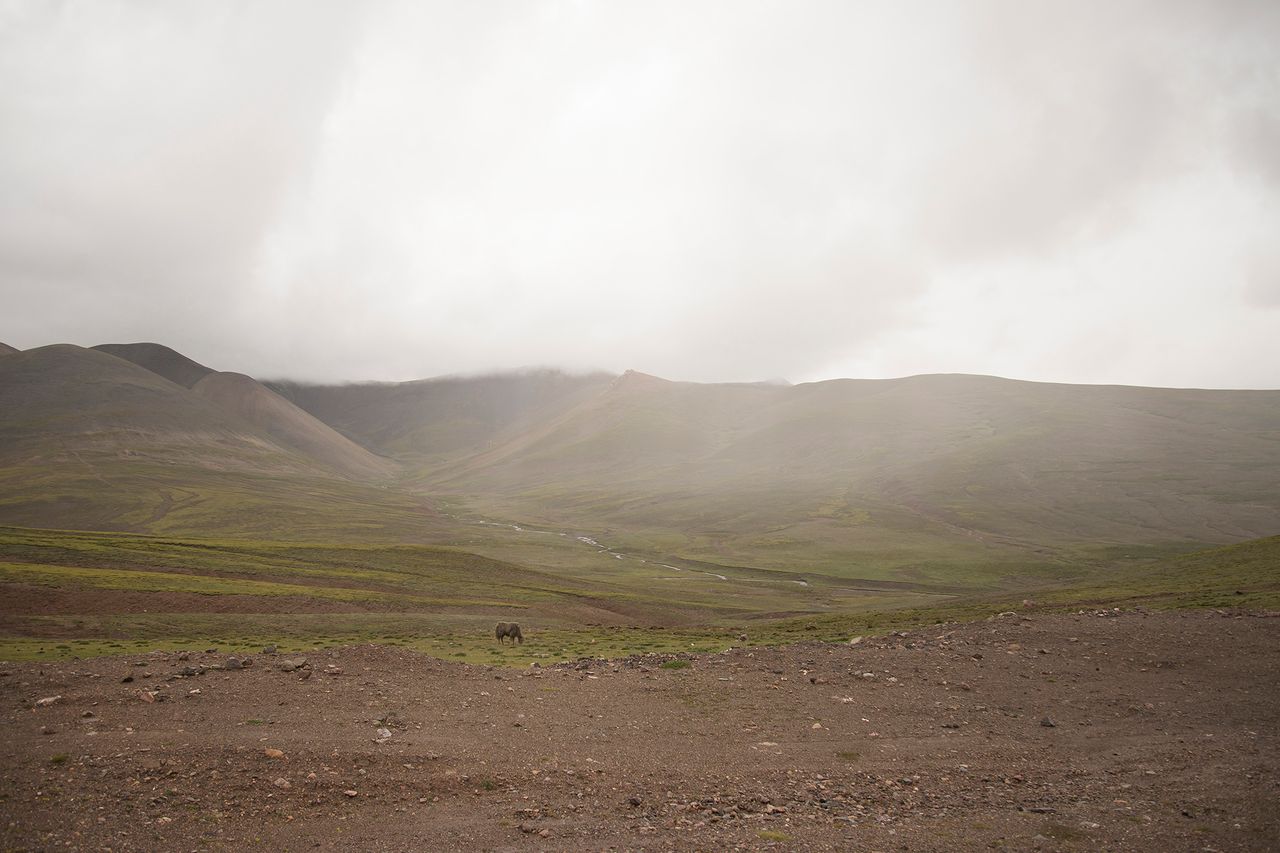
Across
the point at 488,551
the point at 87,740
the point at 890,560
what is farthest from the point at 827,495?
the point at 87,740

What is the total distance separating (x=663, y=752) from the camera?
52.1ft

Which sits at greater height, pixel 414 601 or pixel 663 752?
pixel 663 752

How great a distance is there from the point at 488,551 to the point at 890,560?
68.3 metres

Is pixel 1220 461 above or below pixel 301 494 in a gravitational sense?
above

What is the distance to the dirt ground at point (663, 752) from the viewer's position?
455 inches

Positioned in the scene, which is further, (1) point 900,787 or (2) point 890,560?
(2) point 890,560

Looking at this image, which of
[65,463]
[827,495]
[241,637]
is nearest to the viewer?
[241,637]

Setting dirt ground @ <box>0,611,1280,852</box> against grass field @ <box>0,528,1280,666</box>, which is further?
grass field @ <box>0,528,1280,666</box>

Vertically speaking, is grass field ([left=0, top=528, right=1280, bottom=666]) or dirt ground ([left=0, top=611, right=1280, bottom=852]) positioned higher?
dirt ground ([left=0, top=611, right=1280, bottom=852])

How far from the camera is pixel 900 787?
14.0 m

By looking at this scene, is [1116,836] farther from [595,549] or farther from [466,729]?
[595,549]

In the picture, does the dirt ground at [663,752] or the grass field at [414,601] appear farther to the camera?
the grass field at [414,601]

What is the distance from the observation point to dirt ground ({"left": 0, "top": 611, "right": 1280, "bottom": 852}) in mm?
11555

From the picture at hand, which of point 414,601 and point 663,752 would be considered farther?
point 414,601
